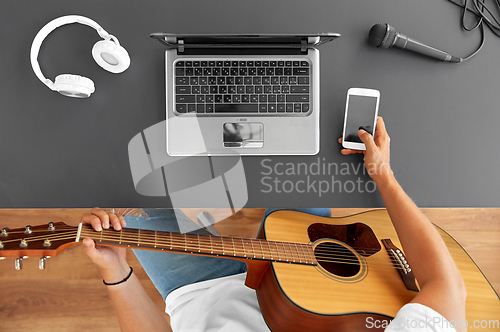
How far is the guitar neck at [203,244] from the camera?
0.65m

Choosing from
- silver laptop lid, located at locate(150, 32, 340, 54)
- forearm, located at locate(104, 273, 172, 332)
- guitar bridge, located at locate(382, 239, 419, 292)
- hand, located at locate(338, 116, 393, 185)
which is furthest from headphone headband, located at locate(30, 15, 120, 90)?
guitar bridge, located at locate(382, 239, 419, 292)

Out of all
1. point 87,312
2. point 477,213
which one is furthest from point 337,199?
point 87,312

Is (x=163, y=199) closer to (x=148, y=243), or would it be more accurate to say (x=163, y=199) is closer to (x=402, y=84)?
(x=148, y=243)

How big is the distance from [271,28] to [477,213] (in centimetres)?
136

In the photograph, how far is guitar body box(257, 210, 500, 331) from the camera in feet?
2.31

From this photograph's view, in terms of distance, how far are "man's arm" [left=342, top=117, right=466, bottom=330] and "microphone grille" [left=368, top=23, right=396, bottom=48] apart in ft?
0.71

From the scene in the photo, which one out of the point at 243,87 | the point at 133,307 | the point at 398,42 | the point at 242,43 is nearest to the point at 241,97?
the point at 243,87

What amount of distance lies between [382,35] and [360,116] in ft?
0.77

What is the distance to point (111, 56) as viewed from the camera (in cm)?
70

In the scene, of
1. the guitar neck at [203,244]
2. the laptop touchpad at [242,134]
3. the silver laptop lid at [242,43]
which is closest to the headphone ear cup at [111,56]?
the silver laptop lid at [242,43]

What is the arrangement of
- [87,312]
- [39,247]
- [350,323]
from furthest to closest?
[87,312], [350,323], [39,247]

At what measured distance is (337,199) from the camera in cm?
77

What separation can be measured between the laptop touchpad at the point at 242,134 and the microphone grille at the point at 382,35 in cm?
42

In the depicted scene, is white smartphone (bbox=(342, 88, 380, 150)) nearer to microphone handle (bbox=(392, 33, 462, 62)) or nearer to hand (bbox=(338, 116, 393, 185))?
hand (bbox=(338, 116, 393, 185))
